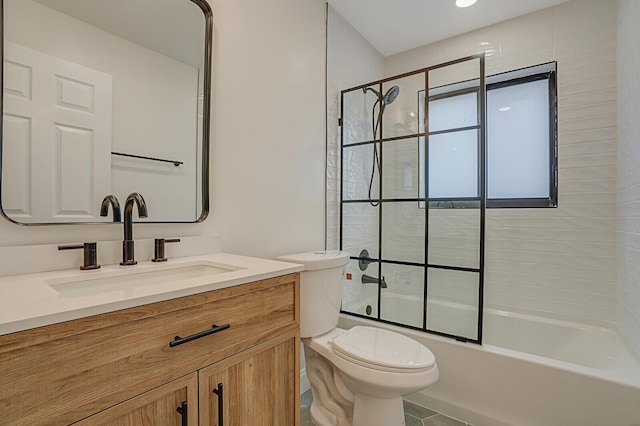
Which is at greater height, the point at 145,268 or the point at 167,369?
the point at 145,268

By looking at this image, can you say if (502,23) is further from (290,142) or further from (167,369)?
(167,369)

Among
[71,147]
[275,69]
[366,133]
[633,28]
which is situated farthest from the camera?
[366,133]

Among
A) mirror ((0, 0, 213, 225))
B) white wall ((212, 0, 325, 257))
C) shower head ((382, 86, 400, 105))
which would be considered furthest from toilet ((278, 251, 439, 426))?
shower head ((382, 86, 400, 105))

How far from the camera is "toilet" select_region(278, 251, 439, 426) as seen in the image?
122 centimetres

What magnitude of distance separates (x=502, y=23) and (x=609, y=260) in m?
1.84

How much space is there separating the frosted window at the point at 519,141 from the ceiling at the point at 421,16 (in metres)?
0.52

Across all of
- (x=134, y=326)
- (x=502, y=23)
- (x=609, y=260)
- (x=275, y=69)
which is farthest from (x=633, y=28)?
(x=134, y=326)

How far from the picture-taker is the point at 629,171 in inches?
65.8

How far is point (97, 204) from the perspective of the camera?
1079 mm

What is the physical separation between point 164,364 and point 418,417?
149 cm

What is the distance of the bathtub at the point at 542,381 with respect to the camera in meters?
1.32

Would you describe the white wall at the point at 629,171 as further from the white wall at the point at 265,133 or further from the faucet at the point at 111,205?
the faucet at the point at 111,205

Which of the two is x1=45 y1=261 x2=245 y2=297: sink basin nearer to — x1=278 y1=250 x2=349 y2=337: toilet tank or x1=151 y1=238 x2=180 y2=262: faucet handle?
x1=151 y1=238 x2=180 y2=262: faucet handle

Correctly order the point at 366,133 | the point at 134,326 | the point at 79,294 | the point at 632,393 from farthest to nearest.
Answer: the point at 366,133, the point at 632,393, the point at 79,294, the point at 134,326
